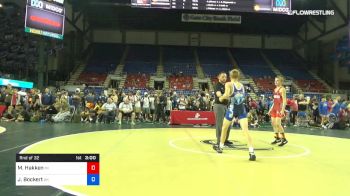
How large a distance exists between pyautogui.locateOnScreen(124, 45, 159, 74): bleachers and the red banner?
1871 centimetres

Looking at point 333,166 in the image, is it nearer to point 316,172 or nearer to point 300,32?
point 316,172

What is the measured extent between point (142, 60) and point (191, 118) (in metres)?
21.4

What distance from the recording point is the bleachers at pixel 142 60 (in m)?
34.9

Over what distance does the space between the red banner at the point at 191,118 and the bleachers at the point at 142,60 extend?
18.7 meters

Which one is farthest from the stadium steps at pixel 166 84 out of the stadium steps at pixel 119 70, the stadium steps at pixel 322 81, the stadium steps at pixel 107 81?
the stadium steps at pixel 322 81

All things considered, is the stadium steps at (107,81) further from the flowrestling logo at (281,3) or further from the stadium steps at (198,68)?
the flowrestling logo at (281,3)

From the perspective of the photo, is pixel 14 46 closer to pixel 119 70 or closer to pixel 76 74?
pixel 76 74

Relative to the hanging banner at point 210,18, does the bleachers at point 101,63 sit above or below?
below

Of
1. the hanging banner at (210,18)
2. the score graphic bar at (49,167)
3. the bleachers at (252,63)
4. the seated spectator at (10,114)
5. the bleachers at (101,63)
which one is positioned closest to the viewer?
the score graphic bar at (49,167)

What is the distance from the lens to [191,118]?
16.1 meters

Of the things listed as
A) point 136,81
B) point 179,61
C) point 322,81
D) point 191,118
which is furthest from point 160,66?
point 191,118

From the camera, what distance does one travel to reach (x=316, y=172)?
Answer: 576 centimetres

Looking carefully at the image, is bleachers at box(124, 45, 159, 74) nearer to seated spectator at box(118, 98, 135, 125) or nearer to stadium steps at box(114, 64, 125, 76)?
stadium steps at box(114, 64, 125, 76)

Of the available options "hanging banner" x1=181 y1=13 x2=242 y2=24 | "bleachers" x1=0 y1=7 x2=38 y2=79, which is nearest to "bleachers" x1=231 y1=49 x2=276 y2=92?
"hanging banner" x1=181 y1=13 x2=242 y2=24
